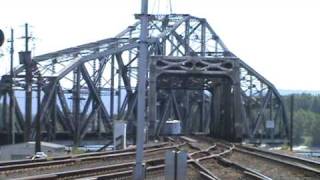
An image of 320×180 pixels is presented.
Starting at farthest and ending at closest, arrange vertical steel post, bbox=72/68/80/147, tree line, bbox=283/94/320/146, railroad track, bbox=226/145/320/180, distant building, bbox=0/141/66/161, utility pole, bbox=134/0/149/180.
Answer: tree line, bbox=283/94/320/146 → vertical steel post, bbox=72/68/80/147 → distant building, bbox=0/141/66/161 → railroad track, bbox=226/145/320/180 → utility pole, bbox=134/0/149/180

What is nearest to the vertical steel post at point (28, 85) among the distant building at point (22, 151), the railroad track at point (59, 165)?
the distant building at point (22, 151)

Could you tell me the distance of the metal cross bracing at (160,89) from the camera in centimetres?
6906

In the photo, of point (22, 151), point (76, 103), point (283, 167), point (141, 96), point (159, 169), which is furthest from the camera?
point (76, 103)

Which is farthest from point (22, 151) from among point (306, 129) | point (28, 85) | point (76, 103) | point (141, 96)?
point (306, 129)

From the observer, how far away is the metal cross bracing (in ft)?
227

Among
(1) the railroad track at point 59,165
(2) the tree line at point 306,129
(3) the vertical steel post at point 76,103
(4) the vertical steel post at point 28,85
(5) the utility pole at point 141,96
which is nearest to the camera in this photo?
(5) the utility pole at point 141,96

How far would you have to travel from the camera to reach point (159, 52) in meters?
105

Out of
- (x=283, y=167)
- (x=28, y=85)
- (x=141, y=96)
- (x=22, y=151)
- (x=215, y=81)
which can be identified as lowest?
(x=22, y=151)

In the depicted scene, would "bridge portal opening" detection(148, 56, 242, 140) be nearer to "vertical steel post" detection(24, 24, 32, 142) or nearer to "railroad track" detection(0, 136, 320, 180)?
"vertical steel post" detection(24, 24, 32, 142)

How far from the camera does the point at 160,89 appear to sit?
3676 inches

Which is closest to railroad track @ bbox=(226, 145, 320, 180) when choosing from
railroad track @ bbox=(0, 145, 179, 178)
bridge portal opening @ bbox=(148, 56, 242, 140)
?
railroad track @ bbox=(0, 145, 179, 178)

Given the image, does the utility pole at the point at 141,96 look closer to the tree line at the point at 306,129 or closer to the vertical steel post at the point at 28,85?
the vertical steel post at the point at 28,85

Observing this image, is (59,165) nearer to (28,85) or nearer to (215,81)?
(28,85)

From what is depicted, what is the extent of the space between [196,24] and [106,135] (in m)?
31.3
